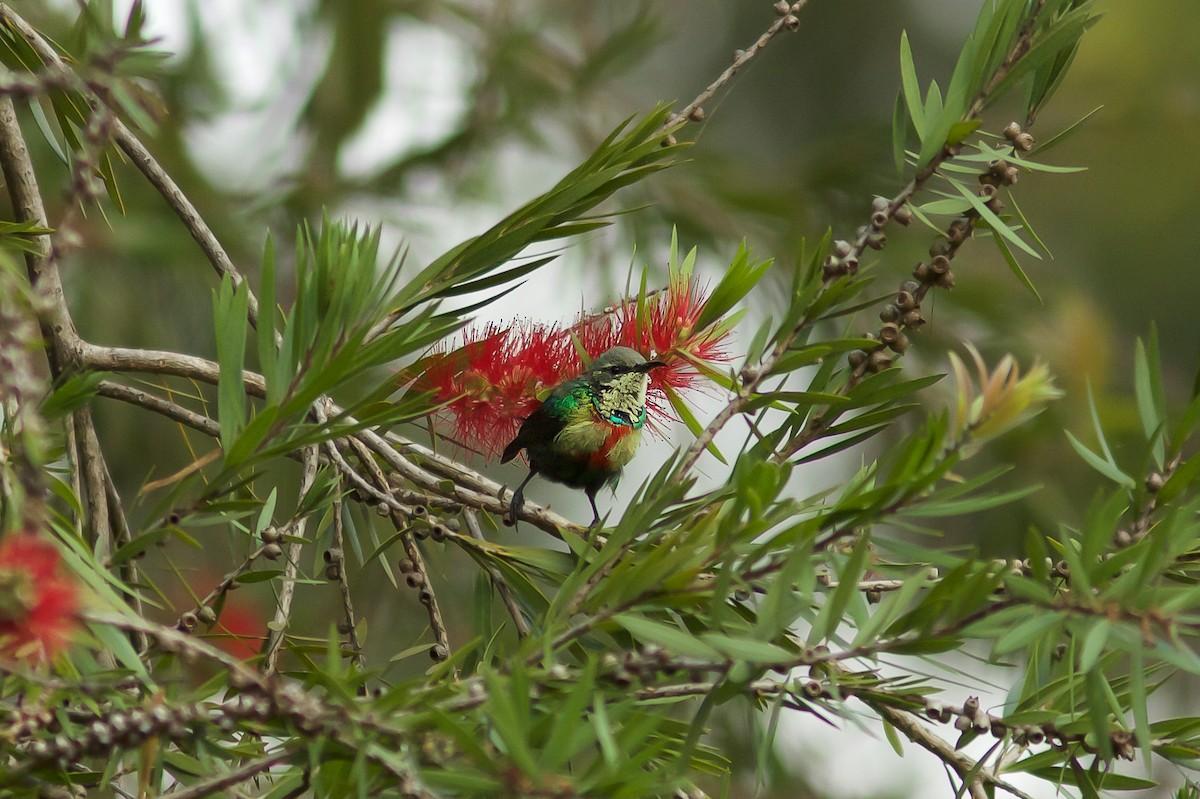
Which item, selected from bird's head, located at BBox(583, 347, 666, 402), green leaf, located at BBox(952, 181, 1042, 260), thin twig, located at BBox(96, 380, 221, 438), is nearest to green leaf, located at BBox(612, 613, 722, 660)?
green leaf, located at BBox(952, 181, 1042, 260)

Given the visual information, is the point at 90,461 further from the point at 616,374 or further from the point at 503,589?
the point at 616,374

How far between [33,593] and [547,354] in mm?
746

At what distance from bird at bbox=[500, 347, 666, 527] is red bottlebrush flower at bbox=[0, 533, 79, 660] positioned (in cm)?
107

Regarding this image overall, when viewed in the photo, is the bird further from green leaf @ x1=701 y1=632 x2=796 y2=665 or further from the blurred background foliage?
green leaf @ x1=701 y1=632 x2=796 y2=665

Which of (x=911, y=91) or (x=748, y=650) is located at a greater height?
(x=911, y=91)

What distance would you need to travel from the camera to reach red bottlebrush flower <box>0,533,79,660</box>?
527mm

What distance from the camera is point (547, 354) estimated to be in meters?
1.24

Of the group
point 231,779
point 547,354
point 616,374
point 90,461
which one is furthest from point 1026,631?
point 616,374

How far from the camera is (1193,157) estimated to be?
5.14 metres

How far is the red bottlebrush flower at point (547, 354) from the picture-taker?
1.13 m

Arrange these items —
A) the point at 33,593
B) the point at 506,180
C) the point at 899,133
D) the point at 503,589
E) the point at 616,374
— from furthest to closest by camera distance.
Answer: the point at 506,180 < the point at 616,374 < the point at 503,589 < the point at 899,133 < the point at 33,593

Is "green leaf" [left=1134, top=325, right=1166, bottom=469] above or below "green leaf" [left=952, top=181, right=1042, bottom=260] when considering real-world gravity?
below

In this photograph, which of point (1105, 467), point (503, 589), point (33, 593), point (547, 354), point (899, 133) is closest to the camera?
point (33, 593)

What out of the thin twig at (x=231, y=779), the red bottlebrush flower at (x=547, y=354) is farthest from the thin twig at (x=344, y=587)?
the thin twig at (x=231, y=779)
